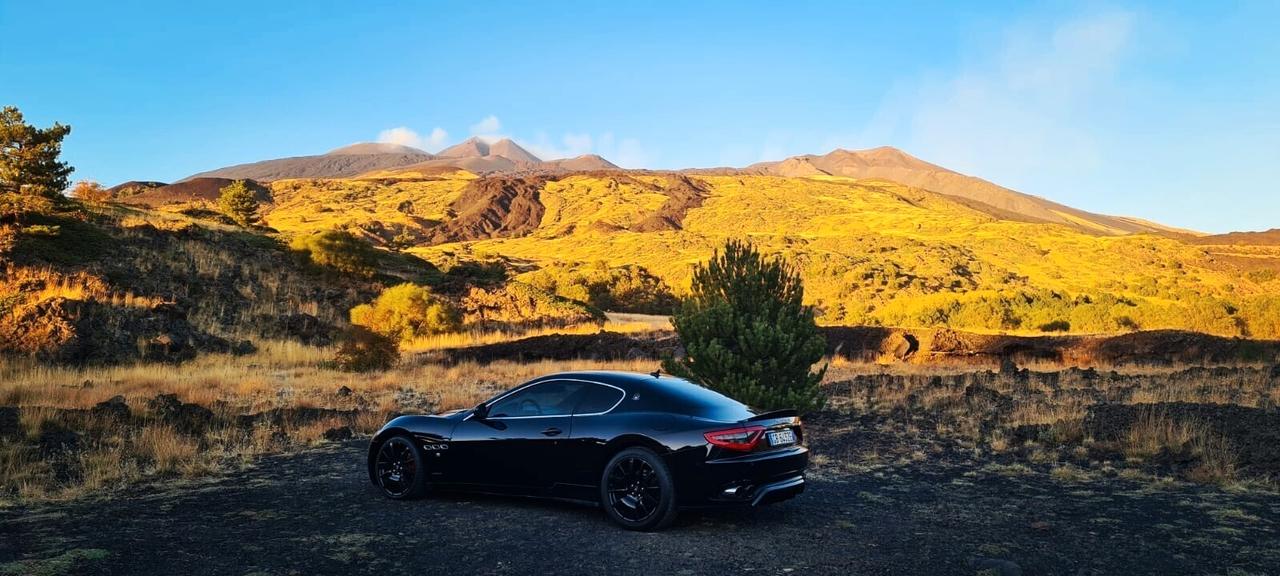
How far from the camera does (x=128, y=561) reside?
6.18m

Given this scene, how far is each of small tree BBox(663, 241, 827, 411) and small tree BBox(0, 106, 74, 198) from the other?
107 feet

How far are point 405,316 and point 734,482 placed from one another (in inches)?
1088

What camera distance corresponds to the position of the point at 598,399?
787 cm

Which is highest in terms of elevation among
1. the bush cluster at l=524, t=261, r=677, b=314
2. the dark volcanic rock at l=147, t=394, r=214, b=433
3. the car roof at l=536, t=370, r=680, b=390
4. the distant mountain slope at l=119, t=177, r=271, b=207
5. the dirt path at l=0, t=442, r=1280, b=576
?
the distant mountain slope at l=119, t=177, r=271, b=207

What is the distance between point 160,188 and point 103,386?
153m

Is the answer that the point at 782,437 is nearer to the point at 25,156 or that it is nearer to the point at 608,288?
the point at 25,156

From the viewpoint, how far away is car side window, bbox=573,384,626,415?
7.77 m

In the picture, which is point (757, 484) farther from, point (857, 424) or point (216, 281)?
point (216, 281)

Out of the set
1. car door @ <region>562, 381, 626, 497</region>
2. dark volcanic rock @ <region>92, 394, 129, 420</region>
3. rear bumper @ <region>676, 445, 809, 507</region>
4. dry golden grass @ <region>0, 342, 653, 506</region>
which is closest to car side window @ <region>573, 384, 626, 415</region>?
car door @ <region>562, 381, 626, 497</region>

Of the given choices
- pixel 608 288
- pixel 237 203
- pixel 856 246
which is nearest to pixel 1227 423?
pixel 608 288

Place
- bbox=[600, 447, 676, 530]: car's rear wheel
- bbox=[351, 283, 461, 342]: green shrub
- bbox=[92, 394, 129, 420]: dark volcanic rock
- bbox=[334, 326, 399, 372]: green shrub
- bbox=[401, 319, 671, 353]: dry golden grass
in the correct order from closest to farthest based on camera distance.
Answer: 1. bbox=[600, 447, 676, 530]: car's rear wheel
2. bbox=[92, 394, 129, 420]: dark volcanic rock
3. bbox=[334, 326, 399, 372]: green shrub
4. bbox=[401, 319, 671, 353]: dry golden grass
5. bbox=[351, 283, 461, 342]: green shrub

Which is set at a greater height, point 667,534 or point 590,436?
point 590,436

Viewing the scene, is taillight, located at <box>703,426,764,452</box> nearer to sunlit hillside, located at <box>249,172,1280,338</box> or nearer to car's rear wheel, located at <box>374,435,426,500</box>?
car's rear wheel, located at <box>374,435,426,500</box>

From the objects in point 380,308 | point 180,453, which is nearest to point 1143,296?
point 380,308
